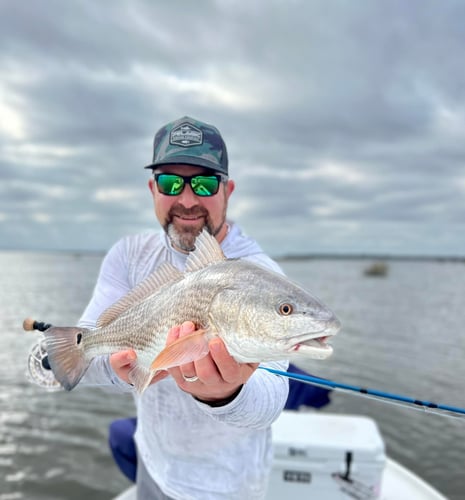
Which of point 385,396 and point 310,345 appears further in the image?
point 385,396

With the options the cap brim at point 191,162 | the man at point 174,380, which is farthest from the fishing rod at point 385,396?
the cap brim at point 191,162

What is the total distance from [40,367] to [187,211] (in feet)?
5.70

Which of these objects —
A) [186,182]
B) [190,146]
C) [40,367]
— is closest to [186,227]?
[186,182]

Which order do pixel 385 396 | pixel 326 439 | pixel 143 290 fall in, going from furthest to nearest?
pixel 326 439
pixel 143 290
pixel 385 396

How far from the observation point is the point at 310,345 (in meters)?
2.06

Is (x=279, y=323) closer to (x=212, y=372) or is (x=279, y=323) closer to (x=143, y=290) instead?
(x=212, y=372)

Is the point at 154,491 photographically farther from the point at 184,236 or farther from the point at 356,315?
the point at 356,315

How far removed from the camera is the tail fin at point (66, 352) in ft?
9.66

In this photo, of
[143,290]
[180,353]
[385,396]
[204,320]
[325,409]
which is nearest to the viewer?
[180,353]

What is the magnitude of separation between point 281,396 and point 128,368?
961 mm

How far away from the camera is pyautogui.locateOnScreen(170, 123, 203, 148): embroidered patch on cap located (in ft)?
10.2

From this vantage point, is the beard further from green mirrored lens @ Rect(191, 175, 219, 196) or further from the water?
the water

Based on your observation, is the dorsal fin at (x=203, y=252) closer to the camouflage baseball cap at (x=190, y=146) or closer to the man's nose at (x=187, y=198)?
the man's nose at (x=187, y=198)

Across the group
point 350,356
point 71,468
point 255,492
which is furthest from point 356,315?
point 255,492
